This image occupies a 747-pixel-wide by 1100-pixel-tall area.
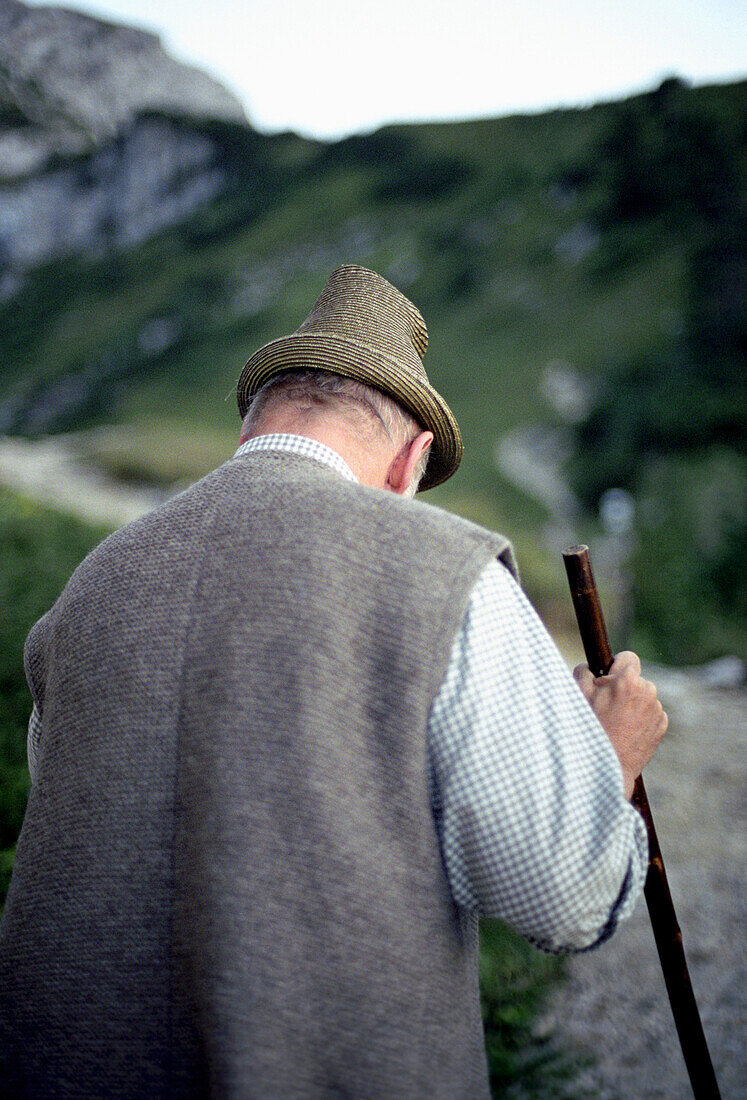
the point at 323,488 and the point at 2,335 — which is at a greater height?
the point at 323,488

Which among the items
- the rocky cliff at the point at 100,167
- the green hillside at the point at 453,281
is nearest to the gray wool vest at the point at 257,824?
the green hillside at the point at 453,281

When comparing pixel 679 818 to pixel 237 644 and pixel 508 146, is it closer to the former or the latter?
pixel 237 644

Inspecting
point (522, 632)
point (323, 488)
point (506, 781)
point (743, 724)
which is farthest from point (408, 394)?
point (743, 724)

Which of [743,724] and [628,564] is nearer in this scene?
[743,724]

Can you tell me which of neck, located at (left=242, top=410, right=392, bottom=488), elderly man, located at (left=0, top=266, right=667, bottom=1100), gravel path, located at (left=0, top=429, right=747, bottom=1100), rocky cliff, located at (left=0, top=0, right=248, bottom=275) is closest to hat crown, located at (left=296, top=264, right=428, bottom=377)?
neck, located at (left=242, top=410, right=392, bottom=488)

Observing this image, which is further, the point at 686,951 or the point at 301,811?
the point at 686,951

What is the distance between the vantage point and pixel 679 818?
6.48m

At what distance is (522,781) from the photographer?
1338 millimetres

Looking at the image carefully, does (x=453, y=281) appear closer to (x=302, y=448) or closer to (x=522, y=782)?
(x=302, y=448)

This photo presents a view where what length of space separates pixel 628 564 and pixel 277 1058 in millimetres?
16067

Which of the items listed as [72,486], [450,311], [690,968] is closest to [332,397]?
[690,968]

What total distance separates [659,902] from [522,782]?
3.24ft

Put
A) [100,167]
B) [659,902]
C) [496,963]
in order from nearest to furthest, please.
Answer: [659,902]
[496,963]
[100,167]

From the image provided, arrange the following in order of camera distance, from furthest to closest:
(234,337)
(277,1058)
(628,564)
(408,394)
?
(234,337) < (628,564) < (408,394) < (277,1058)
